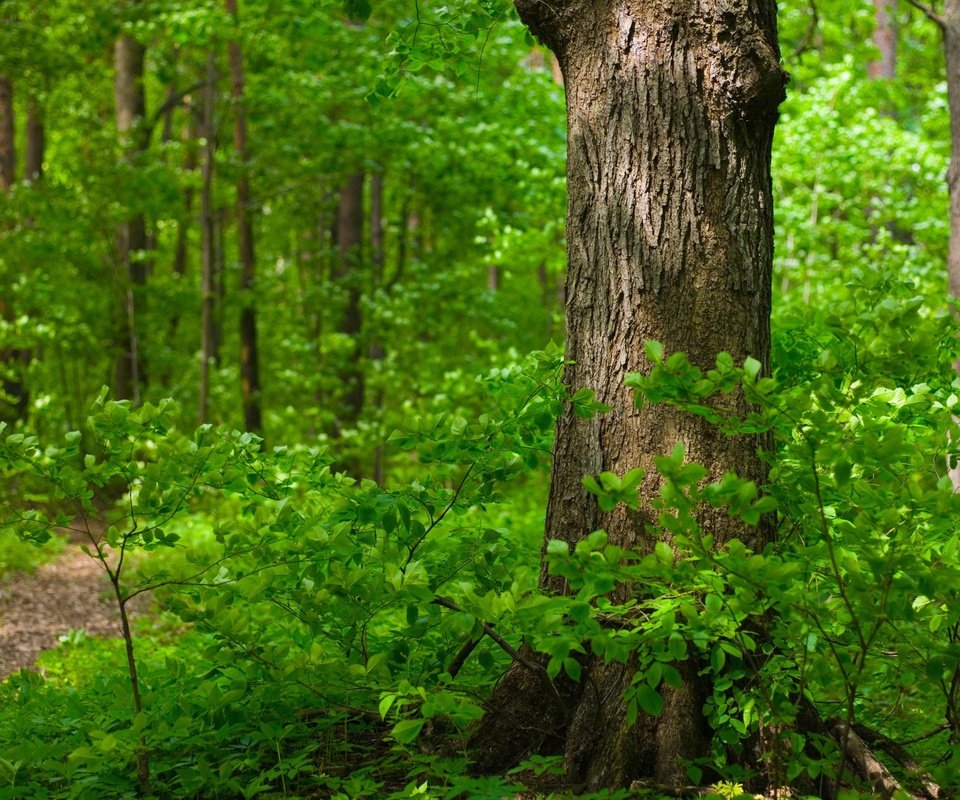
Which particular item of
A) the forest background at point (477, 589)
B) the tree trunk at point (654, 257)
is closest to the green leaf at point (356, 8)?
the forest background at point (477, 589)

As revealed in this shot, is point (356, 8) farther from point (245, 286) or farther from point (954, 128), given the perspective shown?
point (245, 286)

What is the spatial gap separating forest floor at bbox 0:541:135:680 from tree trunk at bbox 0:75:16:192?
22.1 feet

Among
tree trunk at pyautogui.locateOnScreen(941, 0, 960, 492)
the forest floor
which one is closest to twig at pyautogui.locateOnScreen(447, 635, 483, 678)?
the forest floor

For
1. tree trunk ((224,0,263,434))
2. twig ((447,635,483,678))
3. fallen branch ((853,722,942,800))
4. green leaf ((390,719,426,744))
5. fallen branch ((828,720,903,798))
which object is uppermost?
tree trunk ((224,0,263,434))

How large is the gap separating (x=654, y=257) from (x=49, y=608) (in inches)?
272

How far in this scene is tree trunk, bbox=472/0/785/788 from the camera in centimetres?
287

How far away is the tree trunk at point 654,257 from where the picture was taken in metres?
2.87

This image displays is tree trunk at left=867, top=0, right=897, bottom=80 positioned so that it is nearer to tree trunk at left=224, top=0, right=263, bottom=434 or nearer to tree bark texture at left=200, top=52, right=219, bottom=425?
tree trunk at left=224, top=0, right=263, bottom=434

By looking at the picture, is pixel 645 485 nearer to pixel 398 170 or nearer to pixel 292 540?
pixel 292 540

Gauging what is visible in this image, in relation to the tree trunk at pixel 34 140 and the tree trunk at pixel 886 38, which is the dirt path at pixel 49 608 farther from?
the tree trunk at pixel 886 38

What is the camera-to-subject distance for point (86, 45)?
12.1m

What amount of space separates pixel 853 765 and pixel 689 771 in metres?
0.51

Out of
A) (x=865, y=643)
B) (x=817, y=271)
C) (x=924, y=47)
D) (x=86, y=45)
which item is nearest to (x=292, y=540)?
(x=865, y=643)

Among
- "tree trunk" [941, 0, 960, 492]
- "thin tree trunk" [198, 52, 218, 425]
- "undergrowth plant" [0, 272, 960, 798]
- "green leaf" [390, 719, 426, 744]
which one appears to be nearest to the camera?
"undergrowth plant" [0, 272, 960, 798]
